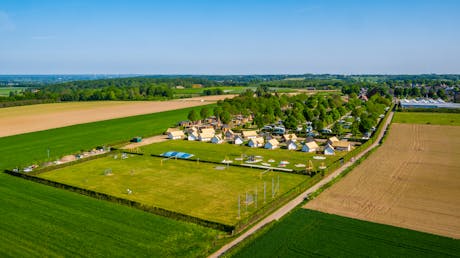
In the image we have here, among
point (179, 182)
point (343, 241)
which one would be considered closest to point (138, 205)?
point (179, 182)

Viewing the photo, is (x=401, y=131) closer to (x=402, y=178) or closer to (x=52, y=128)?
(x=402, y=178)

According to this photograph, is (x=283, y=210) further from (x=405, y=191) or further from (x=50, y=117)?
(x=50, y=117)

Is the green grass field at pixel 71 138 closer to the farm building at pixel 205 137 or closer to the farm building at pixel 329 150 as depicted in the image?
the farm building at pixel 205 137

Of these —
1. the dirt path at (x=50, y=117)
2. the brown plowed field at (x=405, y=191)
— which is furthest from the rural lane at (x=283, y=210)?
the dirt path at (x=50, y=117)

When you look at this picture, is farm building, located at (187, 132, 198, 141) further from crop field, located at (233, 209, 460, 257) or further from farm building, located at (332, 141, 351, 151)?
crop field, located at (233, 209, 460, 257)


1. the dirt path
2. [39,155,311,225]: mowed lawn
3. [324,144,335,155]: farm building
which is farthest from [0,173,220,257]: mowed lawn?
the dirt path
